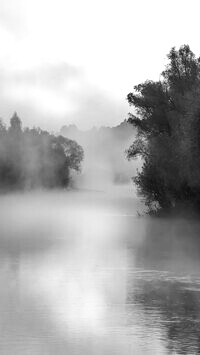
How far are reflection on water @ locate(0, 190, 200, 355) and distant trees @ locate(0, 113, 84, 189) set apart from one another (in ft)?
383

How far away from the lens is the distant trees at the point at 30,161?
16462 cm

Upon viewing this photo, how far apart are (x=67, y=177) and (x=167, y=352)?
172 m

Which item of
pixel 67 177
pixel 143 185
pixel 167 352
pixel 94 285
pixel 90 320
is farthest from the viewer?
pixel 67 177

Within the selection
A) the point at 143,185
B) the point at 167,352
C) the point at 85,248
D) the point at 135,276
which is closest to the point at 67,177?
the point at 143,185

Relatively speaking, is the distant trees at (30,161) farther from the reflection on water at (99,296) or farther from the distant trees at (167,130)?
the reflection on water at (99,296)

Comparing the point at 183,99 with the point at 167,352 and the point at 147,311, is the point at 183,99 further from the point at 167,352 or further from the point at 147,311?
the point at 167,352

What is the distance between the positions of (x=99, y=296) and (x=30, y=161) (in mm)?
149738

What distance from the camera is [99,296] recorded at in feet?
77.6

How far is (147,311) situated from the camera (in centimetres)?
2064

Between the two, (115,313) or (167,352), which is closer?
(167,352)

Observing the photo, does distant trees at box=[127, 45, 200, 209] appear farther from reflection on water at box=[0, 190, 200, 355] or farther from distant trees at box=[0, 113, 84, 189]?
distant trees at box=[0, 113, 84, 189]

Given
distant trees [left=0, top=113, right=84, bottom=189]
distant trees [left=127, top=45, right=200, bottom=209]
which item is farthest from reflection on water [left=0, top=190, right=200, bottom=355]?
distant trees [left=0, top=113, right=84, bottom=189]

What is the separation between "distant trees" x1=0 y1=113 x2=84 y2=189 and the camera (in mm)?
164625

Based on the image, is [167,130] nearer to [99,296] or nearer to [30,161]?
[99,296]
